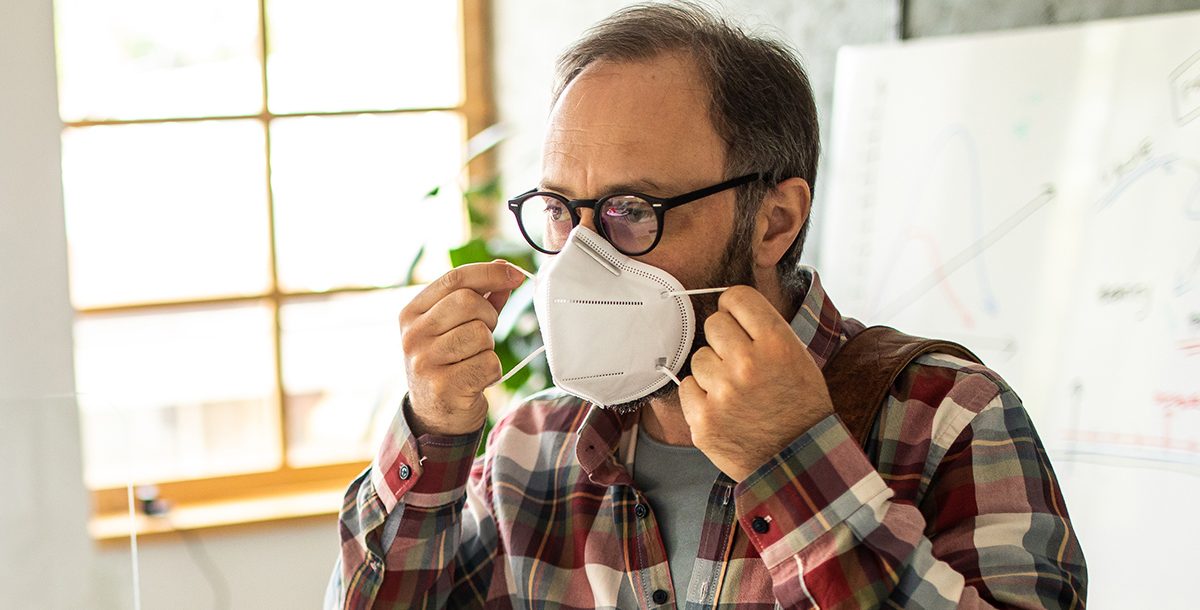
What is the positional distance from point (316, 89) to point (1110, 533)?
2.24 metres

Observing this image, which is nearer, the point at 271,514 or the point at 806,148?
the point at 806,148

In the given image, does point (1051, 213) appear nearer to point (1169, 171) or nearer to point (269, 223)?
point (1169, 171)

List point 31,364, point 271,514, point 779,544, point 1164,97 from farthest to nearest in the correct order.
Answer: point 271,514
point 31,364
point 1164,97
point 779,544

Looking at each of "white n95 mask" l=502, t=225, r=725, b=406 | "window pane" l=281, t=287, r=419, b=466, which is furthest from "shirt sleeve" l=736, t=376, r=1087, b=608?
"window pane" l=281, t=287, r=419, b=466

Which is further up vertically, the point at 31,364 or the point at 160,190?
the point at 160,190

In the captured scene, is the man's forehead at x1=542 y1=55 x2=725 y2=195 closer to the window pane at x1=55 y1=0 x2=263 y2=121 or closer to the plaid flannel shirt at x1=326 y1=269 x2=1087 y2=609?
the plaid flannel shirt at x1=326 y1=269 x2=1087 y2=609

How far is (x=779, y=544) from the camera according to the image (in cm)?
110

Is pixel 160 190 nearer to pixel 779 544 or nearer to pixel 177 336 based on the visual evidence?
pixel 177 336

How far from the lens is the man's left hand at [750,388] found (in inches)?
43.4

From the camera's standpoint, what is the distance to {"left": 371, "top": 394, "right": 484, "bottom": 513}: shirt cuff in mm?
1353

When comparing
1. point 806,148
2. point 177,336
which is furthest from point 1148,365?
point 177,336

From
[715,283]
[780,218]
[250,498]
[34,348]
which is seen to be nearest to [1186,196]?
[780,218]

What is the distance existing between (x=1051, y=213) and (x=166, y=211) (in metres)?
2.15

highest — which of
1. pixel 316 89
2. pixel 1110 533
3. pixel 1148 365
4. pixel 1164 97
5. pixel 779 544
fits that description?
pixel 316 89
